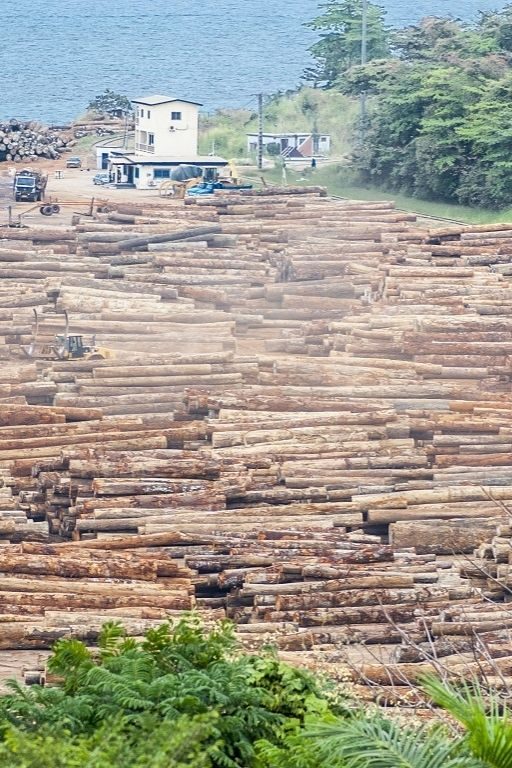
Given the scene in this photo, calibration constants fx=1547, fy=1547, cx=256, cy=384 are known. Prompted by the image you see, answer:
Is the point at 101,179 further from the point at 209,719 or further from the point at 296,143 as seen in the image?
the point at 209,719

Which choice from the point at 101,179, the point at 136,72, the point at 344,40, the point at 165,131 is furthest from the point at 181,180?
the point at 136,72

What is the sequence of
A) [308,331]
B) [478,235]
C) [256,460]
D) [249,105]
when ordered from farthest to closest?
[249,105], [478,235], [308,331], [256,460]

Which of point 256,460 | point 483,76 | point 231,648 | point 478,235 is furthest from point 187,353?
point 483,76

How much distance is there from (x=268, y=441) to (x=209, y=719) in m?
13.3

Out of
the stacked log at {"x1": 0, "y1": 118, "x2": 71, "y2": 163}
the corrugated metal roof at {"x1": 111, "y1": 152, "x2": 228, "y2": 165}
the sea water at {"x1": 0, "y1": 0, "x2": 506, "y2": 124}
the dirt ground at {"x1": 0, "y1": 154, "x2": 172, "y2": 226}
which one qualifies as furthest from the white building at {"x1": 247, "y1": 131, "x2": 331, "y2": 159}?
the sea water at {"x1": 0, "y1": 0, "x2": 506, "y2": 124}

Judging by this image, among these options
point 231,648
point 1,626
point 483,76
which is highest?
point 483,76

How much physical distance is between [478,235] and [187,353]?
1104cm

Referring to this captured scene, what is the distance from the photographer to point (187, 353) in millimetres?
27375

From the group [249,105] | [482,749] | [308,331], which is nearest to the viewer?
[482,749]

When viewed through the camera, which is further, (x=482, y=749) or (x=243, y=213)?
(x=243, y=213)

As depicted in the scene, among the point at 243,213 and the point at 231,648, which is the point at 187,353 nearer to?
the point at 243,213

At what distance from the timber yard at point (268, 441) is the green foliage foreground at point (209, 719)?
818 millimetres

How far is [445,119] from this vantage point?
47.2 m

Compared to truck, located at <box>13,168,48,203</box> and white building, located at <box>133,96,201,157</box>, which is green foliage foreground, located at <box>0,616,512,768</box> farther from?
white building, located at <box>133,96,201,157</box>
